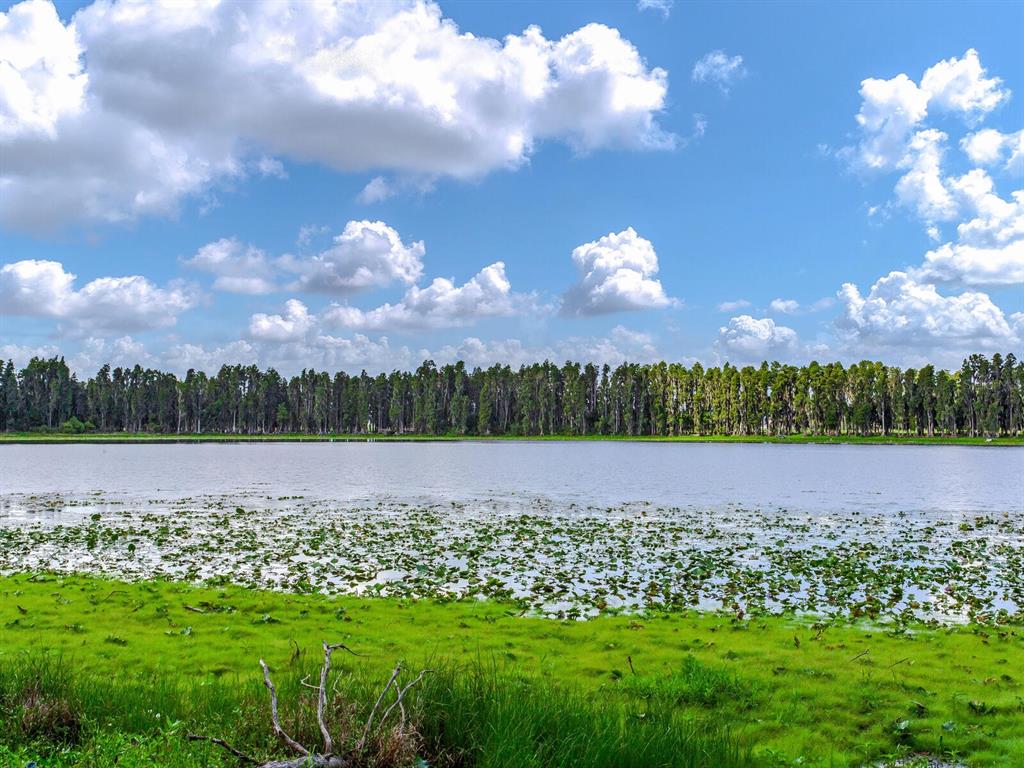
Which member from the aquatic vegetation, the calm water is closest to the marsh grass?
the aquatic vegetation

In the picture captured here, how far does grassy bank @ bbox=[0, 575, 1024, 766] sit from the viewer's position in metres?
9.01

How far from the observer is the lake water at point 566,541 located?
18531 millimetres

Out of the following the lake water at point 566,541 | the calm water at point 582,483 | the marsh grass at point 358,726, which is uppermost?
the marsh grass at point 358,726

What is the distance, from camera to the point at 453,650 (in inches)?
492

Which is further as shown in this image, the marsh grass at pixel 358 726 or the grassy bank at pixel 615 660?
the grassy bank at pixel 615 660

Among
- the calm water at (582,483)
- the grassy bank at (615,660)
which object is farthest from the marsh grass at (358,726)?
the calm water at (582,483)

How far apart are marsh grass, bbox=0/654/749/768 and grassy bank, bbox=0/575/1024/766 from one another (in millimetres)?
79

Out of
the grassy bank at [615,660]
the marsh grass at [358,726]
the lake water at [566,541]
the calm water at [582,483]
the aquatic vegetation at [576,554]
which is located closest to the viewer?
the marsh grass at [358,726]

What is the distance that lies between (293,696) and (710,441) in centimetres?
18398

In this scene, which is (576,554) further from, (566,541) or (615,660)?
(615,660)

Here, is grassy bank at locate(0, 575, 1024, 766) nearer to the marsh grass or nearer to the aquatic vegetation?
the marsh grass

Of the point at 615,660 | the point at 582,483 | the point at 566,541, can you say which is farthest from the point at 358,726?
the point at 582,483

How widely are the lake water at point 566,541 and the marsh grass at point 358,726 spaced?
784 cm

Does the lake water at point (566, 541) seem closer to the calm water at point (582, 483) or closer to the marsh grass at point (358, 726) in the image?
the calm water at point (582, 483)
